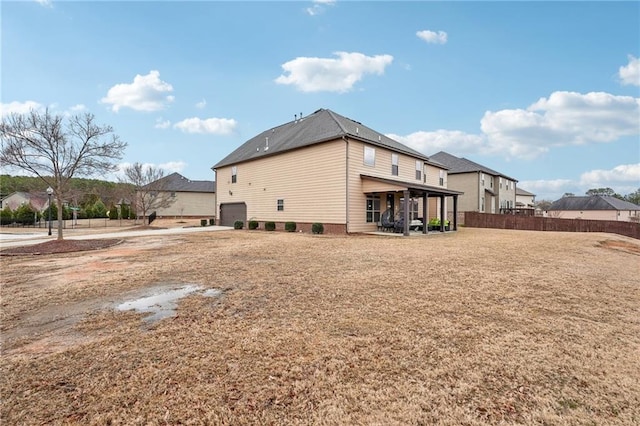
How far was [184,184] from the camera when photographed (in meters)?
41.8

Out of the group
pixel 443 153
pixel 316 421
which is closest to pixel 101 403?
pixel 316 421

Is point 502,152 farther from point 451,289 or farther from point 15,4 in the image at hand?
point 15,4

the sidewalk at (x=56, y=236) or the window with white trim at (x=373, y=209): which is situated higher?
the window with white trim at (x=373, y=209)

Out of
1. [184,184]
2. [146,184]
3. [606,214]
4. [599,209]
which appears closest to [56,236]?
[146,184]

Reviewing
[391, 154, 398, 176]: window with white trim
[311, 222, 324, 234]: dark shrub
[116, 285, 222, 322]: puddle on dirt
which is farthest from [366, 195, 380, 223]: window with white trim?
[116, 285, 222, 322]: puddle on dirt

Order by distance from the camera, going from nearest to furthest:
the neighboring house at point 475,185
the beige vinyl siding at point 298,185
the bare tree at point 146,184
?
1. the beige vinyl siding at point 298,185
2. the neighboring house at point 475,185
3. the bare tree at point 146,184

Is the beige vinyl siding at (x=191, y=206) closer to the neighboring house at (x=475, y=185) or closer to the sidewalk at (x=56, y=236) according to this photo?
the sidewalk at (x=56, y=236)

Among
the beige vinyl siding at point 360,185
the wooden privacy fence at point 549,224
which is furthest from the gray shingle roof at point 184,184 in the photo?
the wooden privacy fence at point 549,224

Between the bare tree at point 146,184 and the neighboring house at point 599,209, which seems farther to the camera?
the neighboring house at point 599,209

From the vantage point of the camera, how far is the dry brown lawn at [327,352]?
2.21 meters

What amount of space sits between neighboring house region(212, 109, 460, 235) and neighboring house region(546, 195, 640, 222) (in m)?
41.4

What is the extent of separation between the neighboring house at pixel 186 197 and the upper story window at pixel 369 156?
2697 centimetres

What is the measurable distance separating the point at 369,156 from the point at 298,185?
4801mm

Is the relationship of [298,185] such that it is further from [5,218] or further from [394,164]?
[5,218]
